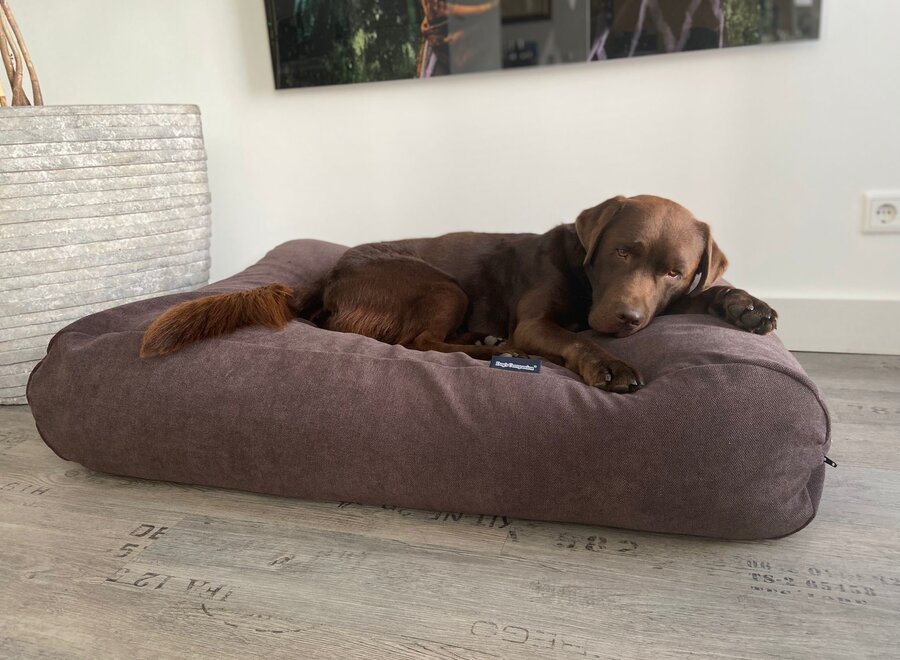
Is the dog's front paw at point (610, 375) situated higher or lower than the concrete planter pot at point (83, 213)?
lower

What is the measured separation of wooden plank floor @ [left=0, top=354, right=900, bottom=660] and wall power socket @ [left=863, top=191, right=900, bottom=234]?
1236 mm

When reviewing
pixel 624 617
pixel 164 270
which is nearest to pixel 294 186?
pixel 164 270

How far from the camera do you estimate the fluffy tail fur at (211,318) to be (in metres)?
1.58

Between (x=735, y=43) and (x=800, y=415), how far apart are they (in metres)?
1.71

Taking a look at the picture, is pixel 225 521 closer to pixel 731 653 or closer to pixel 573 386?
pixel 573 386

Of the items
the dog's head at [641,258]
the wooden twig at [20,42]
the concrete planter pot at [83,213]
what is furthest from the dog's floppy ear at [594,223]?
the wooden twig at [20,42]

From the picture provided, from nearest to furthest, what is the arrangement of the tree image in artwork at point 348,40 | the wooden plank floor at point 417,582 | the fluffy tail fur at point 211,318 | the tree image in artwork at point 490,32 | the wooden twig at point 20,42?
the wooden plank floor at point 417,582
the fluffy tail fur at point 211,318
the wooden twig at point 20,42
the tree image in artwork at point 490,32
the tree image in artwork at point 348,40

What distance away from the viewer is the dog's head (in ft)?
5.50

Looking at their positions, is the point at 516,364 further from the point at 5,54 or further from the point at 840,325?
the point at 5,54

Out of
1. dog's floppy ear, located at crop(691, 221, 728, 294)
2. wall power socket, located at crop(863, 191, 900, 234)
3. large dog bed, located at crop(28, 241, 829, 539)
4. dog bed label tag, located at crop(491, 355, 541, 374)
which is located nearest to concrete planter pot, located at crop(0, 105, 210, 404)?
large dog bed, located at crop(28, 241, 829, 539)

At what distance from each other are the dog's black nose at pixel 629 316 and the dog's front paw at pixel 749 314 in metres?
0.27

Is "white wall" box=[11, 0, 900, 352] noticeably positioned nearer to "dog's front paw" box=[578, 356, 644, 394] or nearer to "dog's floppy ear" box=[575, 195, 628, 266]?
"dog's floppy ear" box=[575, 195, 628, 266]

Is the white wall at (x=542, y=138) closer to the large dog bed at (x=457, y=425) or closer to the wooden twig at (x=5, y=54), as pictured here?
the wooden twig at (x=5, y=54)

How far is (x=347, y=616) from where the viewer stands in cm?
116
